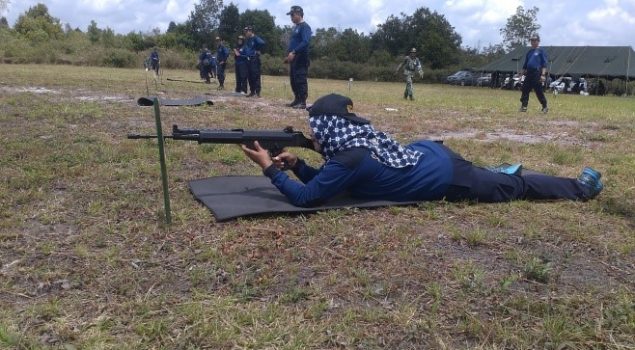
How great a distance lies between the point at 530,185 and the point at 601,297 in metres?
1.90

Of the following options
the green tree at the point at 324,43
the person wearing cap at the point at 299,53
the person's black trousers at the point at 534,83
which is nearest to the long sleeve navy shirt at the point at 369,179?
the person wearing cap at the point at 299,53

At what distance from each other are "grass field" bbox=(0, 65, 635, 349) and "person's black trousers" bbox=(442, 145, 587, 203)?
113 millimetres

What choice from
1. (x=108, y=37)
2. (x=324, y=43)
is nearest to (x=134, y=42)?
(x=108, y=37)

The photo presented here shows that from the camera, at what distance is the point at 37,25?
64.6 metres

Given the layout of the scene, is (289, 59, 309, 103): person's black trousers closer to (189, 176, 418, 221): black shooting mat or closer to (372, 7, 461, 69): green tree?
(189, 176, 418, 221): black shooting mat

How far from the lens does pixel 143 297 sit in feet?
9.69

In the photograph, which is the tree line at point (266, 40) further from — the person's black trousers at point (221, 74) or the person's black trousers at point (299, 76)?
the person's black trousers at point (299, 76)

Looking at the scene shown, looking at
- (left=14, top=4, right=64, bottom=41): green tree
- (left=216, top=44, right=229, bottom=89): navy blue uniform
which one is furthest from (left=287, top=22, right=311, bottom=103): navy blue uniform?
(left=14, top=4, right=64, bottom=41): green tree

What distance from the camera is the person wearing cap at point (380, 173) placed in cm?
413

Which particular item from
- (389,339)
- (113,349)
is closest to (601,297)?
(389,339)

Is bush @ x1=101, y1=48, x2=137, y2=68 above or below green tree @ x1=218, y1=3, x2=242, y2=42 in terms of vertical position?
below

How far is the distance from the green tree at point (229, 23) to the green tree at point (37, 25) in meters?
26.1

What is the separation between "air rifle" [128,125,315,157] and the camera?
3932mm

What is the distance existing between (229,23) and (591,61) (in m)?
58.8
